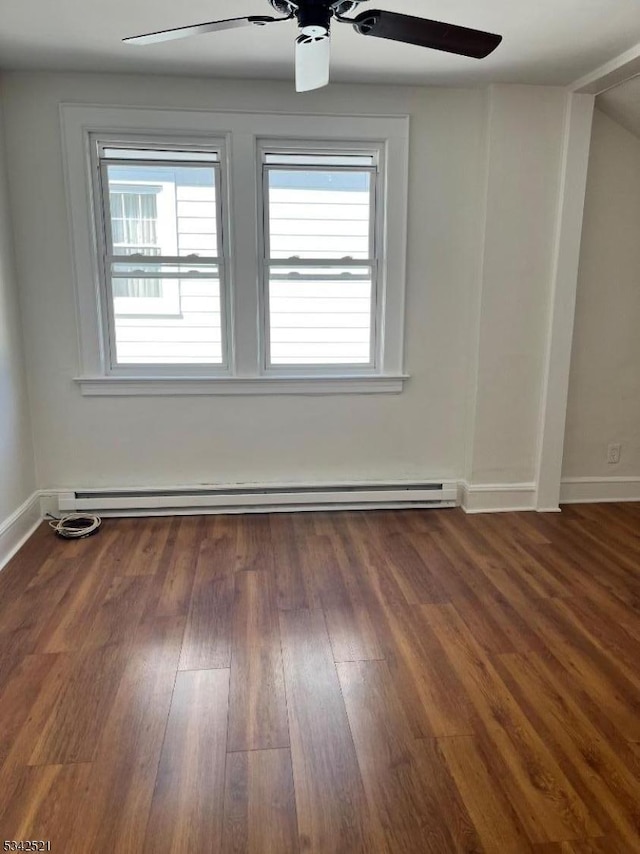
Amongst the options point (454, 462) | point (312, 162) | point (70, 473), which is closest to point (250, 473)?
point (70, 473)

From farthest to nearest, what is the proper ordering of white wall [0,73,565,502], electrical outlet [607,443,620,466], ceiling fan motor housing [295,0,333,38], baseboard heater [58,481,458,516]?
electrical outlet [607,443,620,466] → baseboard heater [58,481,458,516] → white wall [0,73,565,502] → ceiling fan motor housing [295,0,333,38]

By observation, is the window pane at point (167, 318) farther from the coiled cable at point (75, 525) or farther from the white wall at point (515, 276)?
the white wall at point (515, 276)

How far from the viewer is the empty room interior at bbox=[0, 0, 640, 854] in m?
2.06

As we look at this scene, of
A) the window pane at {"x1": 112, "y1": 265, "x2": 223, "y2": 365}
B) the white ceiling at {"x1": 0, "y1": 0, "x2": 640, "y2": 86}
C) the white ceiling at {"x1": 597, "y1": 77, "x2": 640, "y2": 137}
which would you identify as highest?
the white ceiling at {"x1": 0, "y1": 0, "x2": 640, "y2": 86}

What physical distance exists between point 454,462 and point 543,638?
157 centimetres

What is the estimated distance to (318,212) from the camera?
3418mm

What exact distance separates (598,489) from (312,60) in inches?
126

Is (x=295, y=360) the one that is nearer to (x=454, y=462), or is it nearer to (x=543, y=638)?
(x=454, y=462)

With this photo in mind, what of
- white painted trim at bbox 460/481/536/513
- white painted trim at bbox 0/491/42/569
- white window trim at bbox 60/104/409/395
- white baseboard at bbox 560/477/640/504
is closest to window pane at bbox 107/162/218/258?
white window trim at bbox 60/104/409/395

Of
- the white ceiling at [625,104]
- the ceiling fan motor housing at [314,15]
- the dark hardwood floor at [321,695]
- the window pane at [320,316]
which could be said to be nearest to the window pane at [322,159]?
the window pane at [320,316]

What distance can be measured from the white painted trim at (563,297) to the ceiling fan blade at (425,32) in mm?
1645

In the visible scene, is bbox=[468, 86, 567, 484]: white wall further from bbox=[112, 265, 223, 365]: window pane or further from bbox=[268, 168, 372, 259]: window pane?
bbox=[112, 265, 223, 365]: window pane

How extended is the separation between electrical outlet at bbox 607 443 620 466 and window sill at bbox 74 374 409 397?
1514 mm

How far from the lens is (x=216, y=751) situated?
1.72 m
